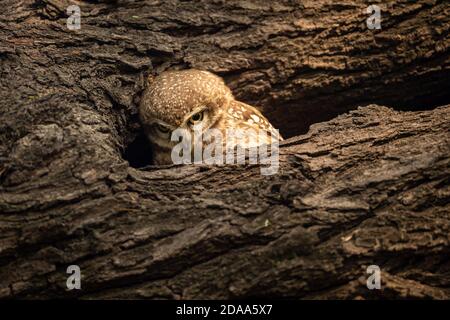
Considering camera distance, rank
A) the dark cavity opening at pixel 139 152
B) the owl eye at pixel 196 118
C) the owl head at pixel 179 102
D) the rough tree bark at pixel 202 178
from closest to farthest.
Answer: the rough tree bark at pixel 202 178
the owl head at pixel 179 102
the owl eye at pixel 196 118
the dark cavity opening at pixel 139 152

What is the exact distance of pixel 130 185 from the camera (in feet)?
7.98

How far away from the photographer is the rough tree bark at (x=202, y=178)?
224 cm

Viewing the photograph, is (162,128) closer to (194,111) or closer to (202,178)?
(194,111)

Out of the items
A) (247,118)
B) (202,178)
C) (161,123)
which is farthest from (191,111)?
(202,178)

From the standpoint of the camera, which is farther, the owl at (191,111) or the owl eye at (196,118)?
the owl eye at (196,118)

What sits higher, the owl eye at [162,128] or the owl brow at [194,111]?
the owl brow at [194,111]

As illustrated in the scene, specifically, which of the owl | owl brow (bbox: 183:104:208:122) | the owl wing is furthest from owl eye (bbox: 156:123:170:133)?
the owl wing

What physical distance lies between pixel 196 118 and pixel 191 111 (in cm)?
8

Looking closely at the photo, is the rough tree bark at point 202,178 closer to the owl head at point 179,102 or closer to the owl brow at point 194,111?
the owl head at point 179,102

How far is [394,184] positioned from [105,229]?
1257 mm

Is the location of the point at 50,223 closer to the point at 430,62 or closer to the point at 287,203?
the point at 287,203

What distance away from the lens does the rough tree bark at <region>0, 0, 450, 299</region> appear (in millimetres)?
2236

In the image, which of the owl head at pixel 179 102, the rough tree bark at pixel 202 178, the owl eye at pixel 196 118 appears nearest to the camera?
the rough tree bark at pixel 202 178

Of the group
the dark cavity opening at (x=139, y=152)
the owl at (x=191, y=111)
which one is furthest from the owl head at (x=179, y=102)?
the dark cavity opening at (x=139, y=152)
